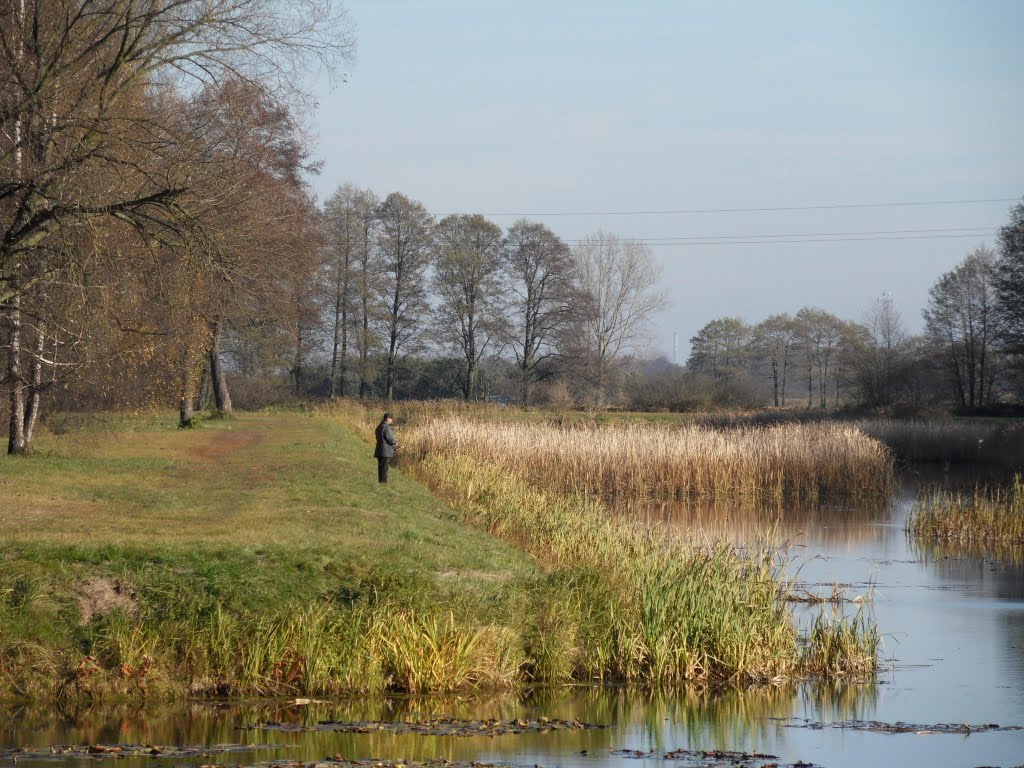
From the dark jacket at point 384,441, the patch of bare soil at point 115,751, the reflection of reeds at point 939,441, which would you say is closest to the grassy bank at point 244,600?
the patch of bare soil at point 115,751

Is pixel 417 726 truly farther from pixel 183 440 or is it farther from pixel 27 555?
pixel 183 440

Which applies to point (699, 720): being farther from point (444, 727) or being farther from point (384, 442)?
point (384, 442)

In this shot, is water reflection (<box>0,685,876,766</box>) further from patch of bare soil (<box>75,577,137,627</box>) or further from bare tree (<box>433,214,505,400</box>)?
bare tree (<box>433,214,505,400</box>)

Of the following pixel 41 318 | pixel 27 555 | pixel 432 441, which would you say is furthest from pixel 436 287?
pixel 27 555

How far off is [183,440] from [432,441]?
20.2 feet

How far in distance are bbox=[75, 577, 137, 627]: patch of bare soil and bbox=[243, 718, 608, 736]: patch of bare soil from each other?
207 cm

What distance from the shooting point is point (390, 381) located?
60.8m

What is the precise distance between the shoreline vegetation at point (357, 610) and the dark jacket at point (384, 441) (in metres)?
3.91

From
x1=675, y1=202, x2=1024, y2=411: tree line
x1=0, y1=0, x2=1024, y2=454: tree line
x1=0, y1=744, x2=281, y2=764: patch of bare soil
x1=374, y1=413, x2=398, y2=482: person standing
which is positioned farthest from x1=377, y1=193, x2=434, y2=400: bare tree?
x1=0, y1=744, x2=281, y2=764: patch of bare soil

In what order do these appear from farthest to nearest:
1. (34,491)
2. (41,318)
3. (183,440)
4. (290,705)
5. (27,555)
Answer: (183,440) → (34,491) → (41,318) → (27,555) → (290,705)

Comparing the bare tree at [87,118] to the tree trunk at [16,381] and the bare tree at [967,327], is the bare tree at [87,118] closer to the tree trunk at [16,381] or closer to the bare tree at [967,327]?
the tree trunk at [16,381]

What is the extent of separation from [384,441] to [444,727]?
37.9ft

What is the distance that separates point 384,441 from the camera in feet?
68.0

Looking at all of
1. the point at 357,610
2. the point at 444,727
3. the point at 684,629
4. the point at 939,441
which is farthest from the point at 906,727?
the point at 939,441
